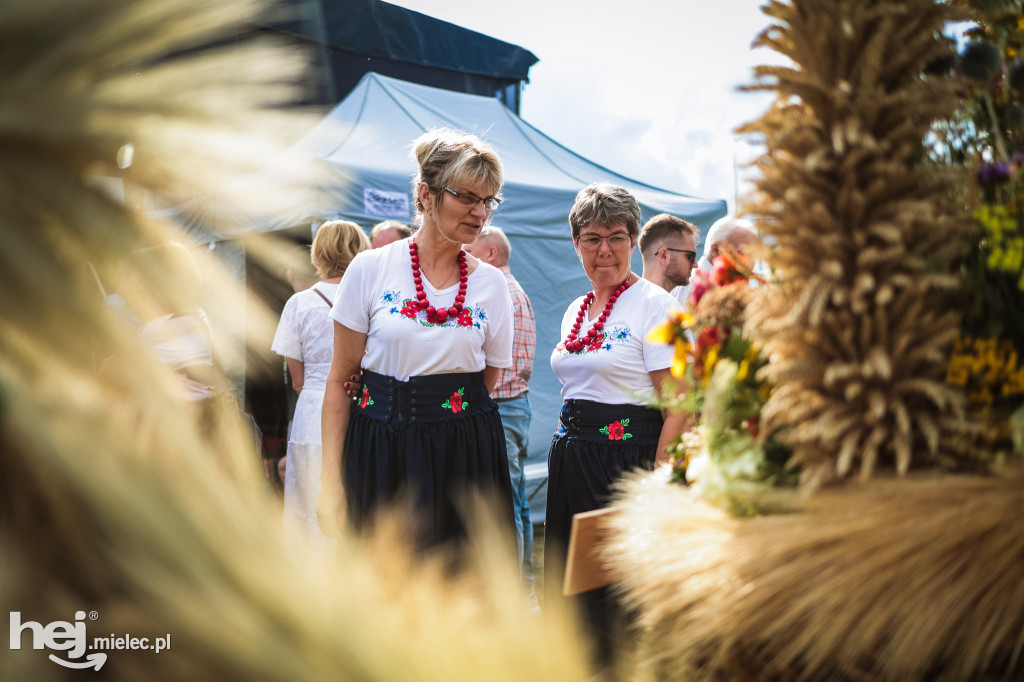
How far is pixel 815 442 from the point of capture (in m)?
0.72

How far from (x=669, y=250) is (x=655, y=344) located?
1234 millimetres

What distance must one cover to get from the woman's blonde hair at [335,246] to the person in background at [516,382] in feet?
2.56

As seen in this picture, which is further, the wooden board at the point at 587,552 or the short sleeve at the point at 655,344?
the short sleeve at the point at 655,344

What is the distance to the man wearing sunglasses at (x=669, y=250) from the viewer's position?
3799mm

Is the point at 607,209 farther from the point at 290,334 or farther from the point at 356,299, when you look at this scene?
the point at 290,334

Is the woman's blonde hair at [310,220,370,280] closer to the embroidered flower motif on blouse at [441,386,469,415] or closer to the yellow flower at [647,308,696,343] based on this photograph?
the embroidered flower motif on blouse at [441,386,469,415]

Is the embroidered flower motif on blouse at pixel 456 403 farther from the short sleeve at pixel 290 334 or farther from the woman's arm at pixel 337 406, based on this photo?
the short sleeve at pixel 290 334

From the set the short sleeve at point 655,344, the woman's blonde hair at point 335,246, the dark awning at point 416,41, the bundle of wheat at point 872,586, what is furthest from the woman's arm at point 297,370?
the dark awning at point 416,41

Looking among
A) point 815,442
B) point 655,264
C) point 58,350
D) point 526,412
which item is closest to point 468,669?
point 58,350

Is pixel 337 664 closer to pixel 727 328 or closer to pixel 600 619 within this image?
pixel 727 328

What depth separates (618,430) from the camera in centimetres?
281

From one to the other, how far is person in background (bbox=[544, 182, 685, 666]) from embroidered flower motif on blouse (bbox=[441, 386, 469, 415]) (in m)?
0.61

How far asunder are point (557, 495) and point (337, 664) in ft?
9.09

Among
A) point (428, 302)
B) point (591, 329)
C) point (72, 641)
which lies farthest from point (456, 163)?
point (72, 641)
